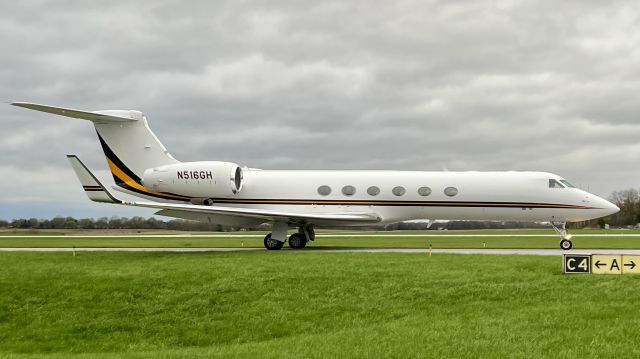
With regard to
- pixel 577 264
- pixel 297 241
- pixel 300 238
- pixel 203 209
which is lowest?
pixel 577 264

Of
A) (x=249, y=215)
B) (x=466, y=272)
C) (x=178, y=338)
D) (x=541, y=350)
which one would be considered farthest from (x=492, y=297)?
(x=249, y=215)

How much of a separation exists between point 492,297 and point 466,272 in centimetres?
226

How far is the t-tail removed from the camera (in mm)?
26844

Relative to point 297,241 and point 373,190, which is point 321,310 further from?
point 297,241

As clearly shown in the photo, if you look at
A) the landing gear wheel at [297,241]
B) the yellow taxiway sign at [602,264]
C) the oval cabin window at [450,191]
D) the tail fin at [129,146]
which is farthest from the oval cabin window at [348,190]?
the yellow taxiway sign at [602,264]

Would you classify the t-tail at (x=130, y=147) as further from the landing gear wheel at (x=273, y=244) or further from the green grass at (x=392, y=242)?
the green grass at (x=392, y=242)

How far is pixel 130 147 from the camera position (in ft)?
88.5

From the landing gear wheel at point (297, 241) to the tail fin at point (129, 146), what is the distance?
20.9ft

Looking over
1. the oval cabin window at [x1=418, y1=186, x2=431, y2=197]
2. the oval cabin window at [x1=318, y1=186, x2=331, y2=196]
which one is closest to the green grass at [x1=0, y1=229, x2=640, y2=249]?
the oval cabin window at [x1=318, y1=186, x2=331, y2=196]

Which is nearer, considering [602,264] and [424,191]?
[602,264]

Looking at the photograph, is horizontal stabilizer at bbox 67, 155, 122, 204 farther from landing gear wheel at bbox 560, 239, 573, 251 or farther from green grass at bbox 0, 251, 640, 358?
landing gear wheel at bbox 560, 239, 573, 251

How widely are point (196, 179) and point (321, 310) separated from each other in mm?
14282

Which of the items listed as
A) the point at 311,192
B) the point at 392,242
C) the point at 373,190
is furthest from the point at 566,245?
the point at 392,242

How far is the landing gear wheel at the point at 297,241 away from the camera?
1054 inches
